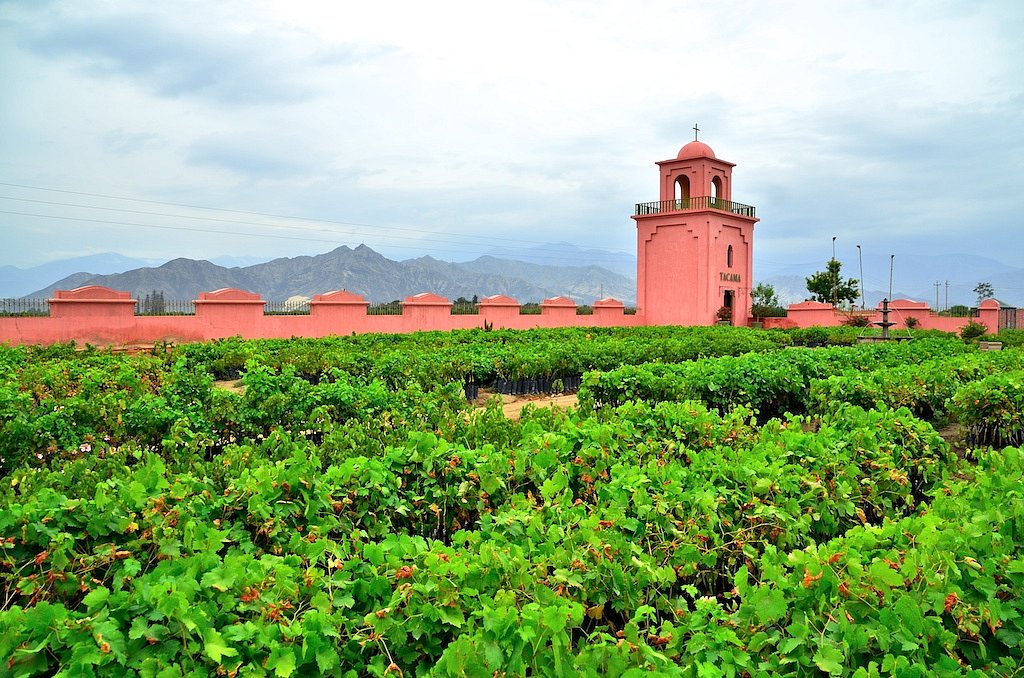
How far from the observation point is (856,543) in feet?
11.4

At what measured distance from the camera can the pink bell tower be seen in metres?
36.7

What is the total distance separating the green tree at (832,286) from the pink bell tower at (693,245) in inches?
673

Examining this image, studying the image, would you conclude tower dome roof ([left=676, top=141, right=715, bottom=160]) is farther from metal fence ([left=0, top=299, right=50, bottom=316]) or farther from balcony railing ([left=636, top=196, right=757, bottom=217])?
metal fence ([left=0, top=299, right=50, bottom=316])

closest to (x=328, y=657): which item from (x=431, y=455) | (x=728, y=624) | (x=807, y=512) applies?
(x=728, y=624)

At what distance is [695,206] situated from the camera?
3694 cm

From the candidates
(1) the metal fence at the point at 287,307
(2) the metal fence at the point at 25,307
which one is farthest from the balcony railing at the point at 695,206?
(2) the metal fence at the point at 25,307

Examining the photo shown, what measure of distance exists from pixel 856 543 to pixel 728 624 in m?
0.96

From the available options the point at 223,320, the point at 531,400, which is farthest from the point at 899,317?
the point at 223,320

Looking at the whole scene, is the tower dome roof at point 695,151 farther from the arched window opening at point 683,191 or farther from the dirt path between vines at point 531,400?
the dirt path between vines at point 531,400

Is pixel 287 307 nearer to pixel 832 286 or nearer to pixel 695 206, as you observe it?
pixel 695 206

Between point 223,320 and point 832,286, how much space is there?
146 feet

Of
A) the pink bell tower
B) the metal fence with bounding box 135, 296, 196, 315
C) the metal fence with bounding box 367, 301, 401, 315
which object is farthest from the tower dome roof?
the metal fence with bounding box 135, 296, 196, 315

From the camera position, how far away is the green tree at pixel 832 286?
174 feet

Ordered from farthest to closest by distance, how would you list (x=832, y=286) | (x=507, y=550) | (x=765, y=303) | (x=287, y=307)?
(x=832, y=286) → (x=765, y=303) → (x=287, y=307) → (x=507, y=550)
